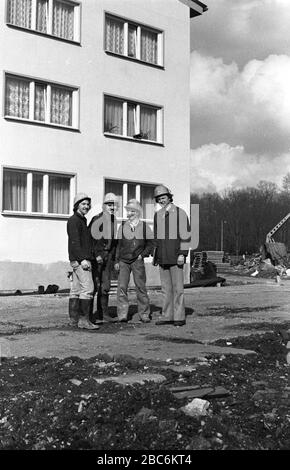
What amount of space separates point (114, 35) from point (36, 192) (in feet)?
19.5

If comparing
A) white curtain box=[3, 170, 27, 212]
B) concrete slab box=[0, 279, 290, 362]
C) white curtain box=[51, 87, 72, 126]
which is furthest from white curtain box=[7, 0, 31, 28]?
concrete slab box=[0, 279, 290, 362]

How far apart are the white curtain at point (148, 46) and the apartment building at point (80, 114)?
0.11 ft

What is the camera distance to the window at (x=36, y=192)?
56.4 feet

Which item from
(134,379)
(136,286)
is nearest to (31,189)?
(136,286)

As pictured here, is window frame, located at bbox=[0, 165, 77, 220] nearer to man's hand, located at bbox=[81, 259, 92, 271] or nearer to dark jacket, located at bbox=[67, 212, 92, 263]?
dark jacket, located at bbox=[67, 212, 92, 263]

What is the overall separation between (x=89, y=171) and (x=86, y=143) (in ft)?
2.80

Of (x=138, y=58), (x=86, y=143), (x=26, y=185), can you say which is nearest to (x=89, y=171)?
(x=86, y=143)

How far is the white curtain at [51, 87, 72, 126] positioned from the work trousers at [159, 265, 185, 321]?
34.2 ft

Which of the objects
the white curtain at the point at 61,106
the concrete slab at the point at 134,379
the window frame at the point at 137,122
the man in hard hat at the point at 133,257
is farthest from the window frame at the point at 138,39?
the concrete slab at the point at 134,379

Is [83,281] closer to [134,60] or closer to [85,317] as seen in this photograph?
[85,317]

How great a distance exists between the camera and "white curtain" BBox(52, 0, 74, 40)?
1825 centimetres

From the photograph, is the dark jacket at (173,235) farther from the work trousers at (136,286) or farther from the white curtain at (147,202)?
the white curtain at (147,202)

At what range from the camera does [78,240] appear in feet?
27.3
